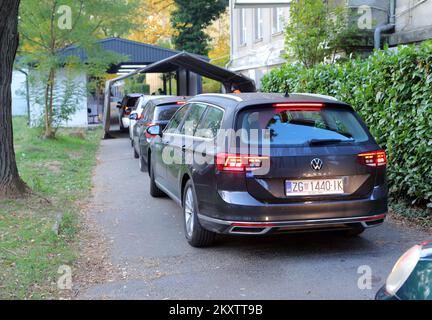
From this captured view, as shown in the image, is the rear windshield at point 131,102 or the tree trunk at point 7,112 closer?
the tree trunk at point 7,112

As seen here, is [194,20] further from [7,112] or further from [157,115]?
[7,112]

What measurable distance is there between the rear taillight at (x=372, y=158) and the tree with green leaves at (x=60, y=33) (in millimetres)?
13598

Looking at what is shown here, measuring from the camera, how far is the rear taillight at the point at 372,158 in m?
5.56

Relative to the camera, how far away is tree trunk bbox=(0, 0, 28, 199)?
25.6 feet

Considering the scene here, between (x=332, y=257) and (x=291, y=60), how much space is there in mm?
9340

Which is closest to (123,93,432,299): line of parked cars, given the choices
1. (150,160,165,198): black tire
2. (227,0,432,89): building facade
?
(150,160,165,198): black tire

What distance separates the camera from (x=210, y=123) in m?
6.20

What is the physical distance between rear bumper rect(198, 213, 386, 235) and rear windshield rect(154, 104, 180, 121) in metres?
6.56

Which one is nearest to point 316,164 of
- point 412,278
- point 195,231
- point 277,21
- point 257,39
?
point 195,231

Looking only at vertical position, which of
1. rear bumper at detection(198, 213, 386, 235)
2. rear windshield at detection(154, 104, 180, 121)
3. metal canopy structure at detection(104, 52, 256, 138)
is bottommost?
rear bumper at detection(198, 213, 386, 235)

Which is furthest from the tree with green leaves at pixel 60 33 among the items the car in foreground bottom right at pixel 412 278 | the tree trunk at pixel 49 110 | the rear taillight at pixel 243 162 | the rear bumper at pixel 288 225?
the car in foreground bottom right at pixel 412 278

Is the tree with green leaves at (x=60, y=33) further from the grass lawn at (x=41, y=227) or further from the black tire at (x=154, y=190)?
the black tire at (x=154, y=190)

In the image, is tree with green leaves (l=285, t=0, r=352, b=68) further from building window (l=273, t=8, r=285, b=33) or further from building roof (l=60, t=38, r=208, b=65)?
building roof (l=60, t=38, r=208, b=65)
